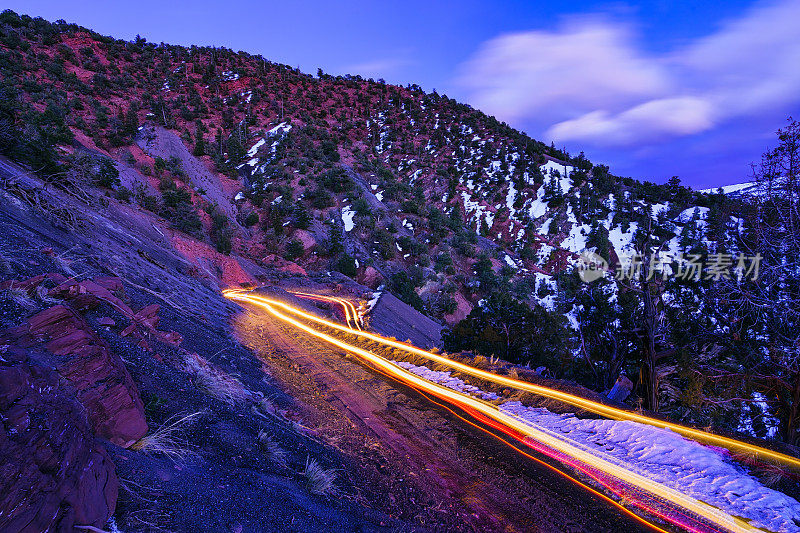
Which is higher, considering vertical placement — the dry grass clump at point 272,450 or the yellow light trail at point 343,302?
the dry grass clump at point 272,450

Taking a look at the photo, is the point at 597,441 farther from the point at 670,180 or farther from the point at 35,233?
the point at 670,180

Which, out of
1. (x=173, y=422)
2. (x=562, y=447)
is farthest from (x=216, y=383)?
(x=562, y=447)

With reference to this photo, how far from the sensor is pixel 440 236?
36.0m

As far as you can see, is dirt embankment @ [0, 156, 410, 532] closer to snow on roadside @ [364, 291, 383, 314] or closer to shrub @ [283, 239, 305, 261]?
snow on roadside @ [364, 291, 383, 314]

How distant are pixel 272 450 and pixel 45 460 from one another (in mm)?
2358

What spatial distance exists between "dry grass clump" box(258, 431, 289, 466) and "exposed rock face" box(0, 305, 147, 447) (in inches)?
51.9

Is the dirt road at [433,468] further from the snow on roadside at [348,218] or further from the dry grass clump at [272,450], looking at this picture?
the snow on roadside at [348,218]

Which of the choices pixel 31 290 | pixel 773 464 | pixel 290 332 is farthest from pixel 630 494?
pixel 290 332

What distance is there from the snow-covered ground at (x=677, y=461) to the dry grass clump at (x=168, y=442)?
528cm

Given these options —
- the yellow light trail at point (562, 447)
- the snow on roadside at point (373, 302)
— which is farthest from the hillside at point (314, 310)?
the yellow light trail at point (562, 447)

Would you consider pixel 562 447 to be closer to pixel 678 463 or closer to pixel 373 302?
pixel 678 463

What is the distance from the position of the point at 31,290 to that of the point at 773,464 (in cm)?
946

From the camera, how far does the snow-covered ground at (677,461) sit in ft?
13.1

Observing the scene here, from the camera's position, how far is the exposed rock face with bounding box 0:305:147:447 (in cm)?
309
